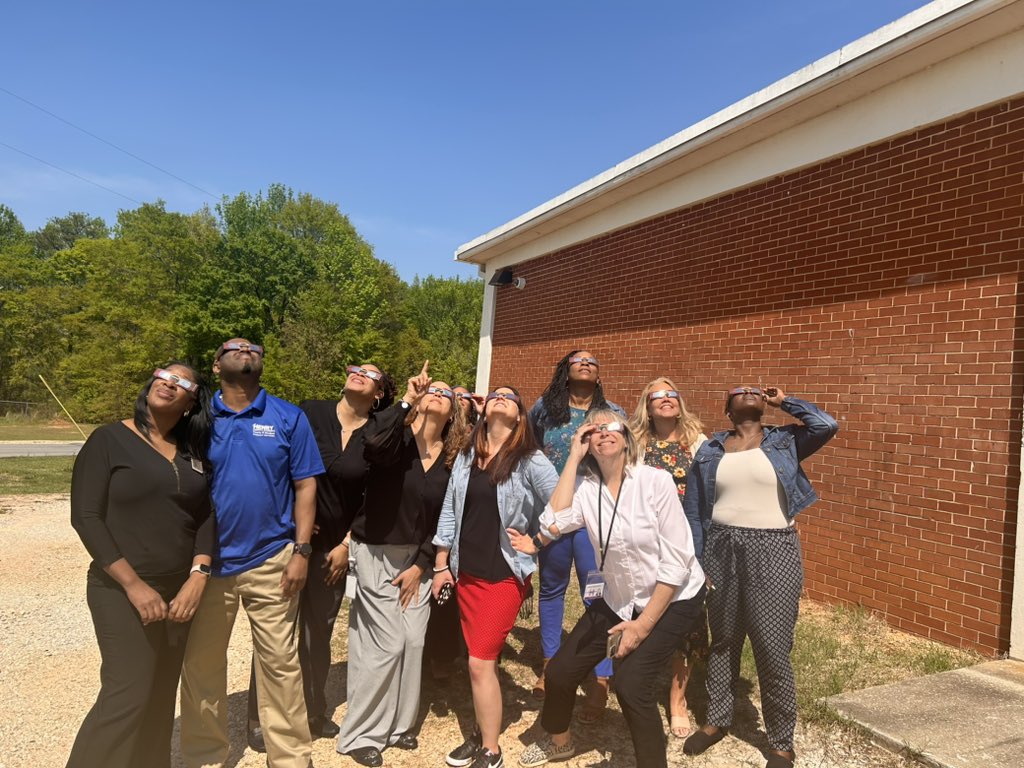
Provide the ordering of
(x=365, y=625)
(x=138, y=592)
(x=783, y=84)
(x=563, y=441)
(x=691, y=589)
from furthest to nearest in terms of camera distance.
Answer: (x=783, y=84) < (x=563, y=441) < (x=365, y=625) < (x=691, y=589) < (x=138, y=592)

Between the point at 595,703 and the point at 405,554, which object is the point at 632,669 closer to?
the point at 595,703

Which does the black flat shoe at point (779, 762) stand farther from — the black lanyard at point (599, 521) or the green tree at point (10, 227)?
the green tree at point (10, 227)

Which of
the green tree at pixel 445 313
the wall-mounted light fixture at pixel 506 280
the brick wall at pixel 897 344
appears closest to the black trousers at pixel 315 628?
the brick wall at pixel 897 344

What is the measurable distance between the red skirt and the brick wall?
3.62 meters

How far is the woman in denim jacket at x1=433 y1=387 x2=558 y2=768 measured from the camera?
3.15 meters

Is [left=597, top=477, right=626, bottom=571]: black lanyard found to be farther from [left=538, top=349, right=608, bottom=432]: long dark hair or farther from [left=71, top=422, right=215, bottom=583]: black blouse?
[left=71, top=422, right=215, bottom=583]: black blouse

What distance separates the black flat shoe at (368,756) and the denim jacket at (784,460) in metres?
1.97

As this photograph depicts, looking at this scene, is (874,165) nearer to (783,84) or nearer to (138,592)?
(783,84)

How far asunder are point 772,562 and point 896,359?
10.0 ft

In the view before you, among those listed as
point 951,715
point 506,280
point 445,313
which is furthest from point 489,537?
point 445,313

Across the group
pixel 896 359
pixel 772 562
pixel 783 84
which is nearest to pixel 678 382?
pixel 896 359

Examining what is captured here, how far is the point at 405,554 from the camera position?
350cm

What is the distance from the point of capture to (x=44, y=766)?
3105mm

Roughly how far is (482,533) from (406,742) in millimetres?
1217
